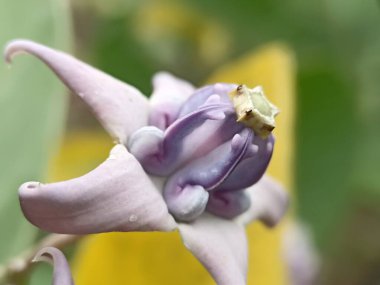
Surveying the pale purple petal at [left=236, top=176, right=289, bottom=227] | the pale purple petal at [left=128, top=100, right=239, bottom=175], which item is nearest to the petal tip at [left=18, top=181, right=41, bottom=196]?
the pale purple petal at [left=128, top=100, right=239, bottom=175]

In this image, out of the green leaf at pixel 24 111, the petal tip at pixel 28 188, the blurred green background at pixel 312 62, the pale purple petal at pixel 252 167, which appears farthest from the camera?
the blurred green background at pixel 312 62

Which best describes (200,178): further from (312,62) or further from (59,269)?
(312,62)

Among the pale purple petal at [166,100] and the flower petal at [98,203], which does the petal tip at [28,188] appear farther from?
the pale purple petal at [166,100]

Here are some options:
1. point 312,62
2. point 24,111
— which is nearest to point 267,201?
point 24,111

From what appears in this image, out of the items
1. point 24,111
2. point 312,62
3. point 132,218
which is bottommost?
point 312,62

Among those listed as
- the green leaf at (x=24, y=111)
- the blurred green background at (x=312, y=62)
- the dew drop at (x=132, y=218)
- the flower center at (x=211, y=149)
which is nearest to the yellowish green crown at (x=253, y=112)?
the flower center at (x=211, y=149)

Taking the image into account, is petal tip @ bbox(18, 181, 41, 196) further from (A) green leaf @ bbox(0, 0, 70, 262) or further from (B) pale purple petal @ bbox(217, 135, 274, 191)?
(A) green leaf @ bbox(0, 0, 70, 262)
